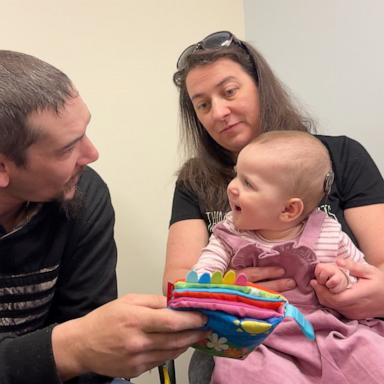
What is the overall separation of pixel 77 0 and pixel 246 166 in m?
0.87

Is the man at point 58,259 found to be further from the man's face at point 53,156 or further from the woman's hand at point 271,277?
the woman's hand at point 271,277

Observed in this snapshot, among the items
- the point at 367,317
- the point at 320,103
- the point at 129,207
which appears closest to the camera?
the point at 367,317

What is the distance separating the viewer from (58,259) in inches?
42.3

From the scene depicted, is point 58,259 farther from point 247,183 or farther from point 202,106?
point 202,106

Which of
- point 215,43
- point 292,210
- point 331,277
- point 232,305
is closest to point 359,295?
point 331,277

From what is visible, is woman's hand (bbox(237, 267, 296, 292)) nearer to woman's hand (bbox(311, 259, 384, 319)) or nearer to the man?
woman's hand (bbox(311, 259, 384, 319))

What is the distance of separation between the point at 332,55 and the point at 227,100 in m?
0.64

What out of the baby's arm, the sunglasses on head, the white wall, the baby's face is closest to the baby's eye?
the baby's face

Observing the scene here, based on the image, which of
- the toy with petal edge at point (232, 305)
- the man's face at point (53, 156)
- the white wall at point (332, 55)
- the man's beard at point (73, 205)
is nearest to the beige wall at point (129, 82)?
the white wall at point (332, 55)

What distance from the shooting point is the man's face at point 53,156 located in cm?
92

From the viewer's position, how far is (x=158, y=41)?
5.56ft

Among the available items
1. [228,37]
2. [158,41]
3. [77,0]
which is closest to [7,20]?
[77,0]

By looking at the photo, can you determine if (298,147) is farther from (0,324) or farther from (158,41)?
(158,41)

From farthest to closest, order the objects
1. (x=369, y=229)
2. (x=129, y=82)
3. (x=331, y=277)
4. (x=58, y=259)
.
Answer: (x=129, y=82)
(x=369, y=229)
(x=58, y=259)
(x=331, y=277)
